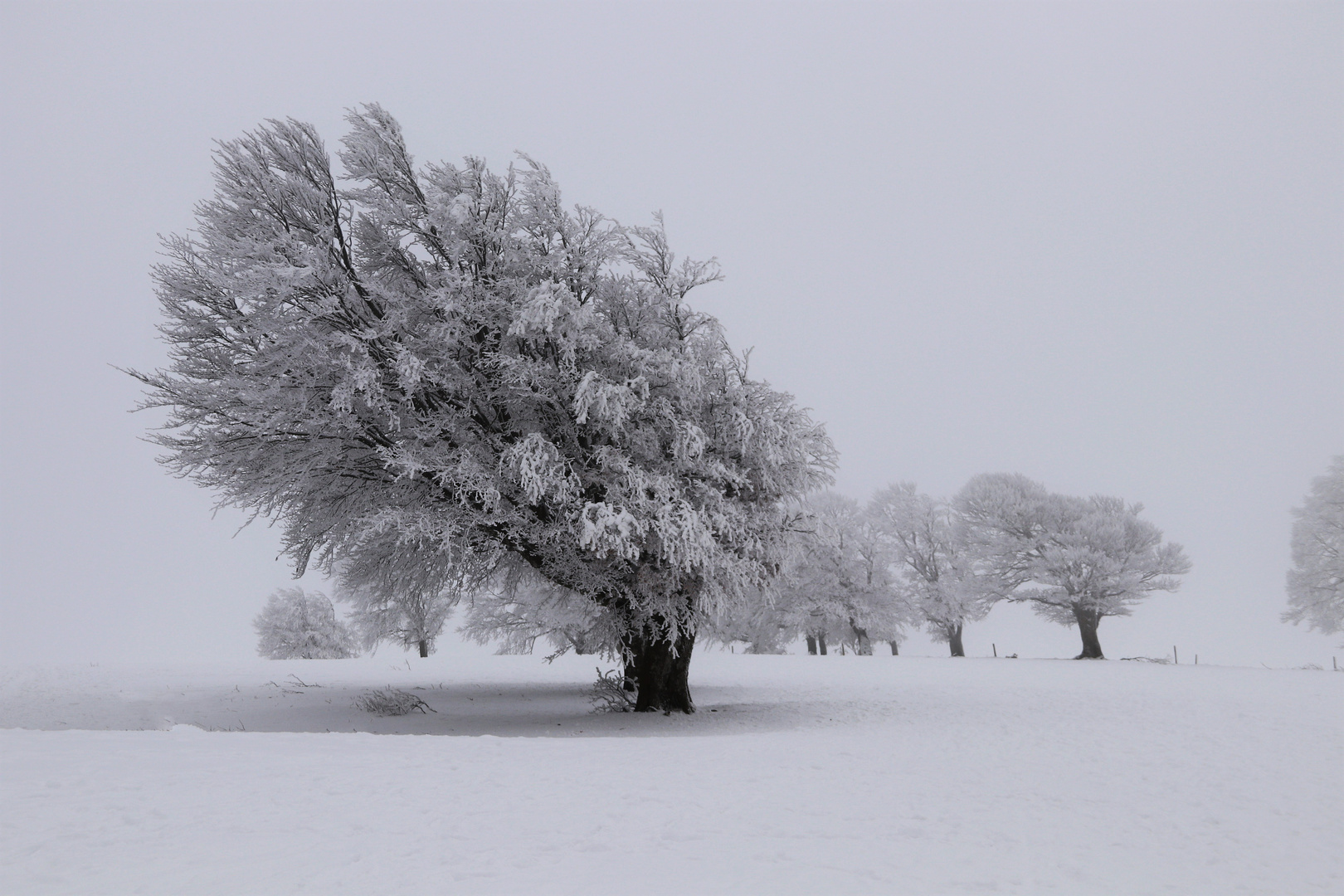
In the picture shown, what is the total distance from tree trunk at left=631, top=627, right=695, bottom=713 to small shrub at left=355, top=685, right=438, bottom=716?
4.37m

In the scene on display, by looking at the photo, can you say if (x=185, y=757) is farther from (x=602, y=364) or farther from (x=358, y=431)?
(x=602, y=364)

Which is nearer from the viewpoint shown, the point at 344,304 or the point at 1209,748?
the point at 1209,748

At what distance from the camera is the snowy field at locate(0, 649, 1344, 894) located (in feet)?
15.0

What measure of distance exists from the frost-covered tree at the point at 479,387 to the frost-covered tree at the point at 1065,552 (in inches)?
960

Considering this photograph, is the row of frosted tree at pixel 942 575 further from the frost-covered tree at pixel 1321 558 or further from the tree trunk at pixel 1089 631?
the frost-covered tree at pixel 1321 558

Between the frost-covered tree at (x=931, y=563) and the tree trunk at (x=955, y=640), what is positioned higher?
the frost-covered tree at (x=931, y=563)

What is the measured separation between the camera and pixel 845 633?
4109 centimetres

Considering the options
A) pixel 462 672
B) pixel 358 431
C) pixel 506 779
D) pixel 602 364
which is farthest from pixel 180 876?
pixel 462 672

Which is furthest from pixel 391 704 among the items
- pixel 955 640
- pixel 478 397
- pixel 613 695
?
pixel 955 640

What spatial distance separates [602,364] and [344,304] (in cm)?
435

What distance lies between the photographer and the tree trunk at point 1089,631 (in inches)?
1328

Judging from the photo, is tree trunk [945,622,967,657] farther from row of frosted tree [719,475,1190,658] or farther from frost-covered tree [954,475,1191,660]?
frost-covered tree [954,475,1191,660]

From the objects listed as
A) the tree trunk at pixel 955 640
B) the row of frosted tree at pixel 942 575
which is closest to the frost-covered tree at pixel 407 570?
the row of frosted tree at pixel 942 575

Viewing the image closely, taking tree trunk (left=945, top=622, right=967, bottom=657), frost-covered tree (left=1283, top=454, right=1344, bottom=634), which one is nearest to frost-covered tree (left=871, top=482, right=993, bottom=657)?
tree trunk (left=945, top=622, right=967, bottom=657)
